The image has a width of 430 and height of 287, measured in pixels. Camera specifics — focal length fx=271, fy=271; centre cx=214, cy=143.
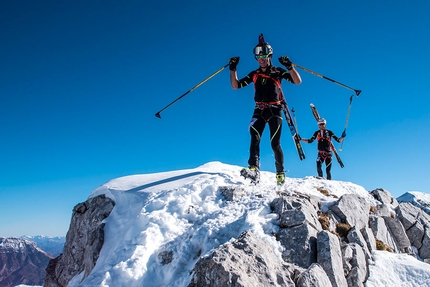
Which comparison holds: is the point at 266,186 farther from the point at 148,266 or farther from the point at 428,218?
the point at 428,218

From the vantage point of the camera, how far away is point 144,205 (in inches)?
364

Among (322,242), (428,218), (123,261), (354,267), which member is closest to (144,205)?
(123,261)

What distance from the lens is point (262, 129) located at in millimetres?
9453

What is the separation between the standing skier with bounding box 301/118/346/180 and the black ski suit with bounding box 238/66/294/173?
7.36 metres

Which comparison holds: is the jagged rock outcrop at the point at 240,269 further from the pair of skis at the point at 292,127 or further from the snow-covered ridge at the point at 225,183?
the pair of skis at the point at 292,127

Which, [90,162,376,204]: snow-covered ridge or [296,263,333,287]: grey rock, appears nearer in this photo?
[296,263,333,287]: grey rock

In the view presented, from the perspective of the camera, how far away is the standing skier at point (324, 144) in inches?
631

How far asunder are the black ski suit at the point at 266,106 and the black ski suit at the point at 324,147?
7.36 meters

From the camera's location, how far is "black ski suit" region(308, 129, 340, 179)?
16016 millimetres

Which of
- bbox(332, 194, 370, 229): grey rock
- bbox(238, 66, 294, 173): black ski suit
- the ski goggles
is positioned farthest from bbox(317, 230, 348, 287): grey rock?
the ski goggles

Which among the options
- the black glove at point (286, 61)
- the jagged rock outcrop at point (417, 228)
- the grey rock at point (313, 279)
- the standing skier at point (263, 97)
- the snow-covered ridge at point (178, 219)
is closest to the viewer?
the grey rock at point (313, 279)

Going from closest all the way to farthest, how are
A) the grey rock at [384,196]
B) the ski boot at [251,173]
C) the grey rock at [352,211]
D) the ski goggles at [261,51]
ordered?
the grey rock at [352,211]
the ski goggles at [261,51]
the ski boot at [251,173]
the grey rock at [384,196]

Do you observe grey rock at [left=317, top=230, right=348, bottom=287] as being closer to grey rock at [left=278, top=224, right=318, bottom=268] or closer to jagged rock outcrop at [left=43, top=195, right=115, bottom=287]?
grey rock at [left=278, top=224, right=318, bottom=268]

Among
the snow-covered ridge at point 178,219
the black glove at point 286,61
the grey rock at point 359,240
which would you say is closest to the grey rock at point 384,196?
the snow-covered ridge at point 178,219
